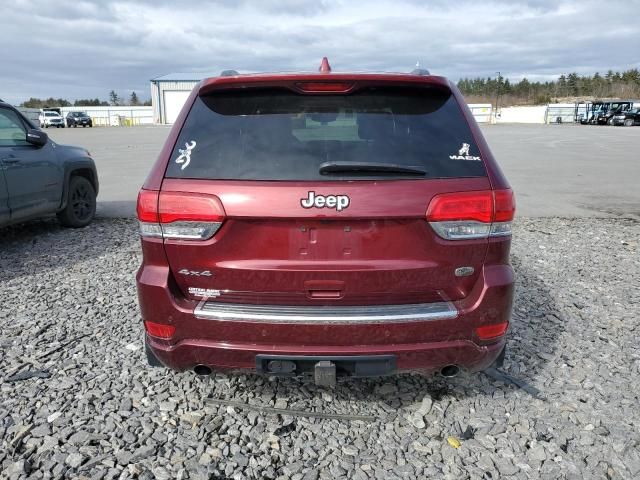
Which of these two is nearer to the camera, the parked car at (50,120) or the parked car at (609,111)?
the parked car at (609,111)

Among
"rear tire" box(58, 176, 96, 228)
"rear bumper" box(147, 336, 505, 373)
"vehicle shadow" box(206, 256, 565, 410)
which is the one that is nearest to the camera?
"rear bumper" box(147, 336, 505, 373)

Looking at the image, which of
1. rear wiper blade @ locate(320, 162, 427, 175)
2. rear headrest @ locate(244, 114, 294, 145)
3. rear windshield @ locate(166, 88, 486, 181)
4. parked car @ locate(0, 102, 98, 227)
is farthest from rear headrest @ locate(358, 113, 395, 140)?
parked car @ locate(0, 102, 98, 227)

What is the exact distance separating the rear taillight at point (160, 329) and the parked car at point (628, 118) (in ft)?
189

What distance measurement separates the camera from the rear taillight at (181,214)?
2.37m

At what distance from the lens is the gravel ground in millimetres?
2566

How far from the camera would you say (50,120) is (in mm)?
52812

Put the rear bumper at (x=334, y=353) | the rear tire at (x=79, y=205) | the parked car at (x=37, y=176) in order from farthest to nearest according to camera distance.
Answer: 1. the rear tire at (x=79, y=205)
2. the parked car at (x=37, y=176)
3. the rear bumper at (x=334, y=353)

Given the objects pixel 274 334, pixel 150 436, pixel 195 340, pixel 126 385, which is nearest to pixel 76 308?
pixel 126 385

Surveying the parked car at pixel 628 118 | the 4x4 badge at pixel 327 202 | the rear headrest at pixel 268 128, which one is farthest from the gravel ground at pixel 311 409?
the parked car at pixel 628 118

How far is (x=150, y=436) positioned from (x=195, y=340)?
26.9 inches

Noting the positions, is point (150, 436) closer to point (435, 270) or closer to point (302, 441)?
point (302, 441)

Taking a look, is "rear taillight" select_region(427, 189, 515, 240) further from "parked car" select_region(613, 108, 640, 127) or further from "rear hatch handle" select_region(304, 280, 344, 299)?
"parked car" select_region(613, 108, 640, 127)

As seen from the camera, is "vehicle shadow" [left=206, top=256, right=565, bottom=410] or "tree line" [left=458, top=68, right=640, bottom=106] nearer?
"vehicle shadow" [left=206, top=256, right=565, bottom=410]

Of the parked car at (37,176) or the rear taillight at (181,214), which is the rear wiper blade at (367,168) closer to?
the rear taillight at (181,214)
